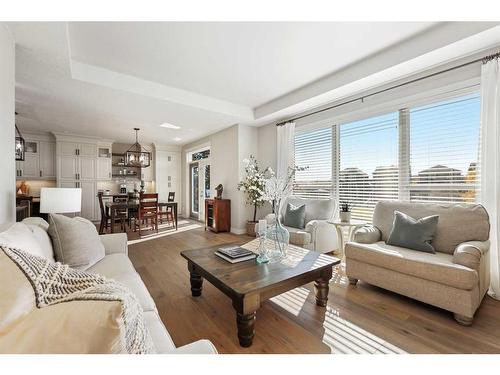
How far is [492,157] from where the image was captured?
2221 mm

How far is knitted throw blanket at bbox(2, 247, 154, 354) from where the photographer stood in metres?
0.57

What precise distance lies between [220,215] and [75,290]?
456 cm

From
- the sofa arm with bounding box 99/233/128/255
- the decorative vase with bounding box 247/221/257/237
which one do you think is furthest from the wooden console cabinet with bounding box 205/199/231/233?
the sofa arm with bounding box 99/233/128/255

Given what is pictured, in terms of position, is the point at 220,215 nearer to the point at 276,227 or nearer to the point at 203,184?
the point at 203,184

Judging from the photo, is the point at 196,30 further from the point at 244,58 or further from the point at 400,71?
the point at 400,71

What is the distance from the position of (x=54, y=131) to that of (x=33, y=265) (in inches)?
266

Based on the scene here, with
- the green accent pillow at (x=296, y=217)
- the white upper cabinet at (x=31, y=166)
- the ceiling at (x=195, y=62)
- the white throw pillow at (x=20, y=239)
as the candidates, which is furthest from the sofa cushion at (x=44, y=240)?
the white upper cabinet at (x=31, y=166)

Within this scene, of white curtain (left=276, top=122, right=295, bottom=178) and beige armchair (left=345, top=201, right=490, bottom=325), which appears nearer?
beige armchair (left=345, top=201, right=490, bottom=325)

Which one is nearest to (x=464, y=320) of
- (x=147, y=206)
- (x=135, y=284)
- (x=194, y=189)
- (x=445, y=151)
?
(x=445, y=151)

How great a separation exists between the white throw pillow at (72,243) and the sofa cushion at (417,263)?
2472 mm

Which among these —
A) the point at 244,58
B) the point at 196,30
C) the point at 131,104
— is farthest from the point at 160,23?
the point at 131,104

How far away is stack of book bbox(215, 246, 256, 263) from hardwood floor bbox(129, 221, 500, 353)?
44 cm

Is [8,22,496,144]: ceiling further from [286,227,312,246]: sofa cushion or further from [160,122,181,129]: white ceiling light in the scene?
[286,227,312,246]: sofa cushion

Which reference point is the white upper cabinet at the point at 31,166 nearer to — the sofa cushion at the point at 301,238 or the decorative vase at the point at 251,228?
the decorative vase at the point at 251,228
